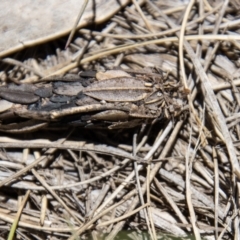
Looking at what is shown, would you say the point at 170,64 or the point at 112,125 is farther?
the point at 170,64

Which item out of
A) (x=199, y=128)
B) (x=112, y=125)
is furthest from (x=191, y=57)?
(x=112, y=125)

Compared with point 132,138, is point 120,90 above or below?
above

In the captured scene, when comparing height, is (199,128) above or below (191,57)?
→ below

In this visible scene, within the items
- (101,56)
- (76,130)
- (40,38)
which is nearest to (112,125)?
(76,130)

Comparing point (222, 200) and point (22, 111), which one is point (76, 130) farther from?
point (222, 200)

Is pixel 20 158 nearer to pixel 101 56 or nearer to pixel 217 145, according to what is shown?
pixel 101 56

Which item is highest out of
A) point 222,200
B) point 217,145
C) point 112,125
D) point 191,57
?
point 191,57
